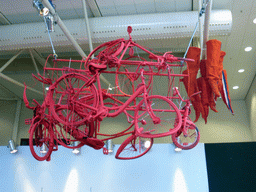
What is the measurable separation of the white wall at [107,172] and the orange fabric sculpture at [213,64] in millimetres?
3788

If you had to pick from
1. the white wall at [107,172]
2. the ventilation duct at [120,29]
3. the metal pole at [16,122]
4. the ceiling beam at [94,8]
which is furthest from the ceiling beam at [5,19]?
the metal pole at [16,122]

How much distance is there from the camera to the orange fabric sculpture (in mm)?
4750

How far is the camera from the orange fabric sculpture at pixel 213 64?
4.75 metres

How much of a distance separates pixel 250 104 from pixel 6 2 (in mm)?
9404

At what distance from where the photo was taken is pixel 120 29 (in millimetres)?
6320

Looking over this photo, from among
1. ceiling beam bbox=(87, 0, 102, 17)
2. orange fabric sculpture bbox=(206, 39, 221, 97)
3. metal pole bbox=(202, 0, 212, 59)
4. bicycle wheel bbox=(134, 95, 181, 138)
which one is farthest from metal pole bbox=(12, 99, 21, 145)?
bicycle wheel bbox=(134, 95, 181, 138)

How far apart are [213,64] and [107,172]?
181 inches

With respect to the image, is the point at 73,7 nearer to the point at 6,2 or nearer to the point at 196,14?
the point at 6,2

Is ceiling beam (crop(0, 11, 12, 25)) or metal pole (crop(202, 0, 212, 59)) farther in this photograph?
ceiling beam (crop(0, 11, 12, 25))

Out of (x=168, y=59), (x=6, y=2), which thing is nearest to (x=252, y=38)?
(x=168, y=59)

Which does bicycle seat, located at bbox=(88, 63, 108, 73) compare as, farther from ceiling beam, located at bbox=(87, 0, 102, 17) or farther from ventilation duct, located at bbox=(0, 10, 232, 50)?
ceiling beam, located at bbox=(87, 0, 102, 17)

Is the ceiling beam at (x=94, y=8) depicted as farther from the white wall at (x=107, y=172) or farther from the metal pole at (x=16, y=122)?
the metal pole at (x=16, y=122)

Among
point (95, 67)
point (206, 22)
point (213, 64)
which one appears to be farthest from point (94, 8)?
point (95, 67)

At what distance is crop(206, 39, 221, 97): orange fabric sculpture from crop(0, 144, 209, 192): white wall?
3.79 meters
